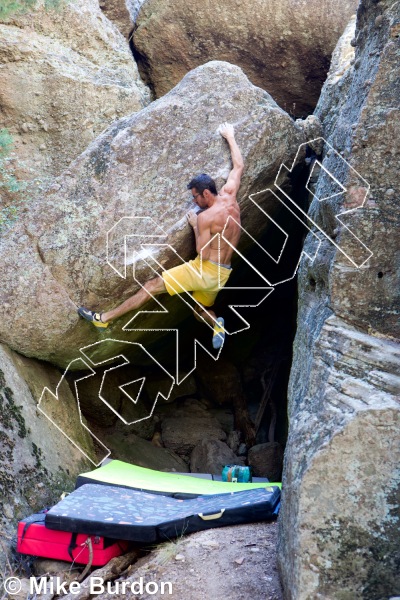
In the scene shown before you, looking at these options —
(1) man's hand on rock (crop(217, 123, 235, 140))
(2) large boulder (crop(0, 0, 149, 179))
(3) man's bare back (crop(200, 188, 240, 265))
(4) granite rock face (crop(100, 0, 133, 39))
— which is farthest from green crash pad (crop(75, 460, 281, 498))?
(4) granite rock face (crop(100, 0, 133, 39))

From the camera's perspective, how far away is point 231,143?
5734mm

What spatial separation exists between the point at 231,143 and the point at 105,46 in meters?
2.71

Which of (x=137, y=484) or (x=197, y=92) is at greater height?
(x=197, y=92)

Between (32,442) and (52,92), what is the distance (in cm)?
369

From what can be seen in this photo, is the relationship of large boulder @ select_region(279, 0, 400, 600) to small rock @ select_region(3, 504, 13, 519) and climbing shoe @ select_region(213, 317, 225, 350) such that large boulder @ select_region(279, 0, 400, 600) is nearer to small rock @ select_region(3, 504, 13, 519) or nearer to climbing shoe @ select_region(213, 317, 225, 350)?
climbing shoe @ select_region(213, 317, 225, 350)

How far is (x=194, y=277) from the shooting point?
5.75 meters

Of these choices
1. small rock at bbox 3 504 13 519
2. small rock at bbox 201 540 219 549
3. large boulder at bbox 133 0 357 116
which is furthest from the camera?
large boulder at bbox 133 0 357 116

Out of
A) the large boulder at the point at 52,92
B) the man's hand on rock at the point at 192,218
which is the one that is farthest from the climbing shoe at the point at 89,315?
the large boulder at the point at 52,92

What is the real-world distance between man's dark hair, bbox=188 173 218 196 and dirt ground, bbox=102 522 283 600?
266 centimetres

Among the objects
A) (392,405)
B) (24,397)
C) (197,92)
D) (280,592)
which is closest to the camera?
(392,405)

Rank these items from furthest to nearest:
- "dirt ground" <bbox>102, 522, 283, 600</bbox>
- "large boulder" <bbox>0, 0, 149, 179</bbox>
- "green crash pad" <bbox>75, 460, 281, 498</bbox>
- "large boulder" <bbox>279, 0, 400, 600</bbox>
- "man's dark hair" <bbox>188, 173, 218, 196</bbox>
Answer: "large boulder" <bbox>0, 0, 149, 179</bbox>
"man's dark hair" <bbox>188, 173, 218, 196</bbox>
"green crash pad" <bbox>75, 460, 281, 498</bbox>
"dirt ground" <bbox>102, 522, 283, 600</bbox>
"large boulder" <bbox>279, 0, 400, 600</bbox>

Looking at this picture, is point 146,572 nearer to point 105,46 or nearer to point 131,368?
point 131,368

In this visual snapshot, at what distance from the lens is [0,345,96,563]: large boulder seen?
4977 millimetres

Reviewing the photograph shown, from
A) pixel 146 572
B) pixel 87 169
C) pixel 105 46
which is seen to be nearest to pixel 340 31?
pixel 105 46
